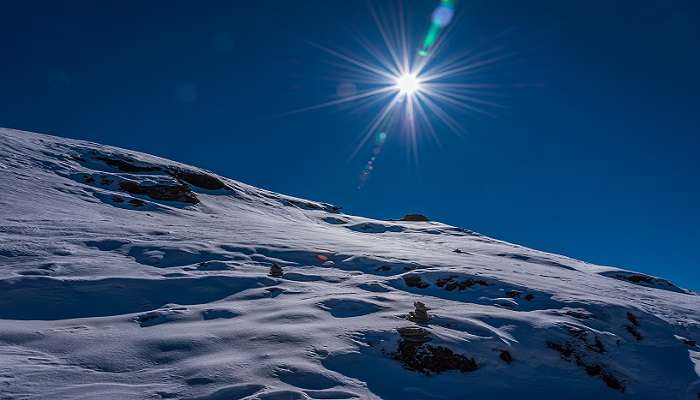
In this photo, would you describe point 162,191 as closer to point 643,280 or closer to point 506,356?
point 506,356

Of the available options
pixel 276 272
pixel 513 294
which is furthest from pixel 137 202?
pixel 513 294

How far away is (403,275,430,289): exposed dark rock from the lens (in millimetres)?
13711

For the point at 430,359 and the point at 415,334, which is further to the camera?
the point at 415,334

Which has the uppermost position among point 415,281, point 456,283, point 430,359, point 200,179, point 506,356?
point 200,179

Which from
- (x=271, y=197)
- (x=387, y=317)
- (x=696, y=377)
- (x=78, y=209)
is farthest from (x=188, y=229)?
(x=271, y=197)

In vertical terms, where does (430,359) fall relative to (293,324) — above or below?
below

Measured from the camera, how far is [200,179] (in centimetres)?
3628

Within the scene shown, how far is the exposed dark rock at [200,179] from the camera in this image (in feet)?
116

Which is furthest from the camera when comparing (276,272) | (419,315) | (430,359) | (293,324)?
(276,272)

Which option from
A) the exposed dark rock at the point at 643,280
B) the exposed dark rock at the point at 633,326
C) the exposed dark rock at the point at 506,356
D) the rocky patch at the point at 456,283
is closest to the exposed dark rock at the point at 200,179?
the rocky patch at the point at 456,283

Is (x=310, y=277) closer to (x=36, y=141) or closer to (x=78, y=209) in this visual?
(x=78, y=209)

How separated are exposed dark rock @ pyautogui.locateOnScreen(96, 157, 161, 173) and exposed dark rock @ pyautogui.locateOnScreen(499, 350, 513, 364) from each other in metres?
31.9

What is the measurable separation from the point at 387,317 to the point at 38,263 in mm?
9088

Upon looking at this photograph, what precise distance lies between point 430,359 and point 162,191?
2540 centimetres
